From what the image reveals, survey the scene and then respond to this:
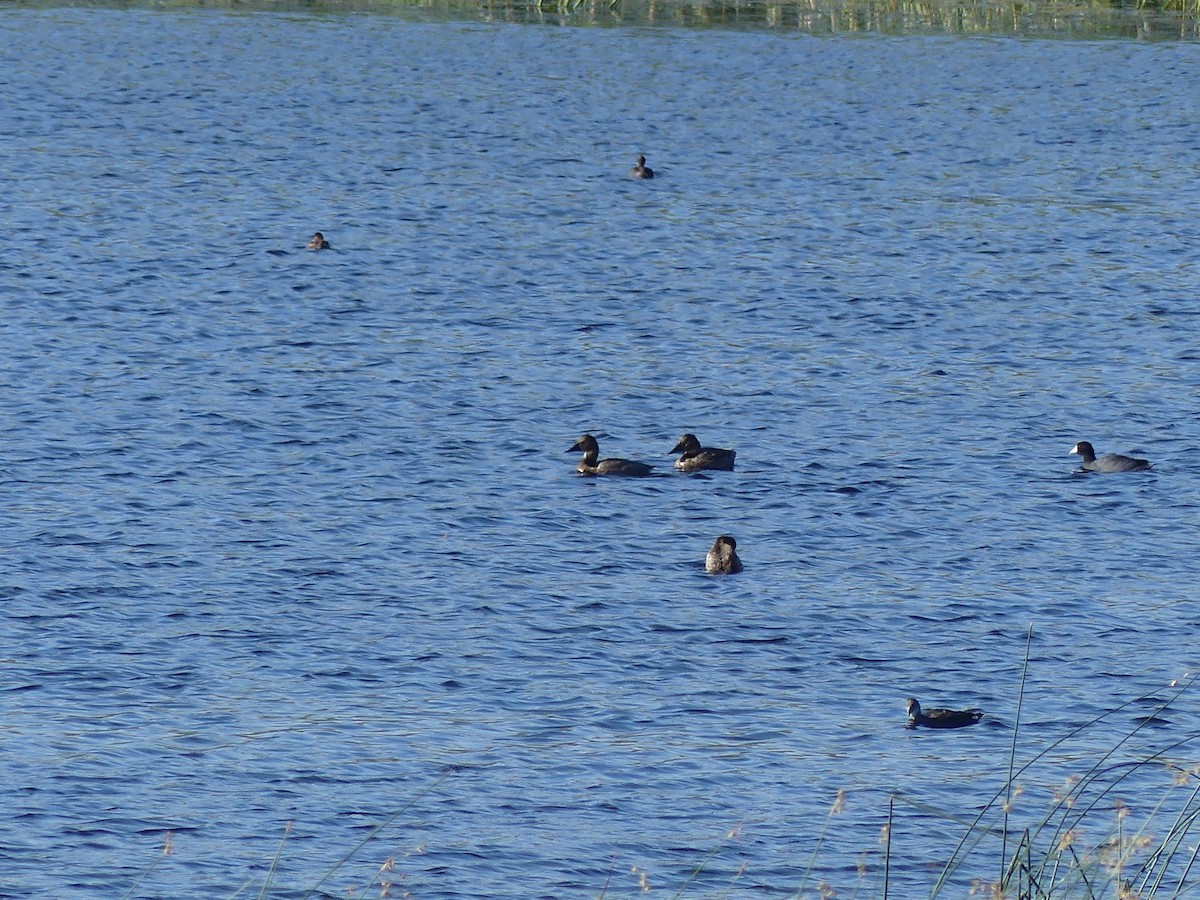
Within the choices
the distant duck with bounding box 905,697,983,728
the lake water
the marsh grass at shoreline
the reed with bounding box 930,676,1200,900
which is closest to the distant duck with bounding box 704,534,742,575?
the lake water

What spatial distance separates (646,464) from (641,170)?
22.2m

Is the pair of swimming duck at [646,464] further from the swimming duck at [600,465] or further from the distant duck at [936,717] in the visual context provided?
the distant duck at [936,717]

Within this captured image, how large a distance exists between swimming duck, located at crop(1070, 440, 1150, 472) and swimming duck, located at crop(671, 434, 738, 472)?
4302mm

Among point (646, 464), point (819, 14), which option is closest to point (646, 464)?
point (646, 464)

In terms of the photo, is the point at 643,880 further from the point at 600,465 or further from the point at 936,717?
the point at 600,465

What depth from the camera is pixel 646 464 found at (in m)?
24.8

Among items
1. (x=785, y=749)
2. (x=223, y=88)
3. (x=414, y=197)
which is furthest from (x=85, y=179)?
(x=785, y=749)

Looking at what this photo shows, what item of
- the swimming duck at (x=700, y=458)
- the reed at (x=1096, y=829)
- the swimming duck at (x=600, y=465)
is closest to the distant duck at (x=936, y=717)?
the reed at (x=1096, y=829)

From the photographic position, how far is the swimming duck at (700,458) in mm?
24234

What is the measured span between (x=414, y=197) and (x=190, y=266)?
29.4ft

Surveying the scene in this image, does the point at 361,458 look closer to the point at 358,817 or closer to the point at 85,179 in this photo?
the point at 358,817

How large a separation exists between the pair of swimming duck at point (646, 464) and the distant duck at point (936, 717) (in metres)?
8.14

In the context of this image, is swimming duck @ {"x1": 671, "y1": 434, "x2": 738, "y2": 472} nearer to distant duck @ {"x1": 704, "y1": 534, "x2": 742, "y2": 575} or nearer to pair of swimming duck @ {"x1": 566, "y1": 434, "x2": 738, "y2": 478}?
pair of swimming duck @ {"x1": 566, "y1": 434, "x2": 738, "y2": 478}

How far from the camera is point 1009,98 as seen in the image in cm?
6000
